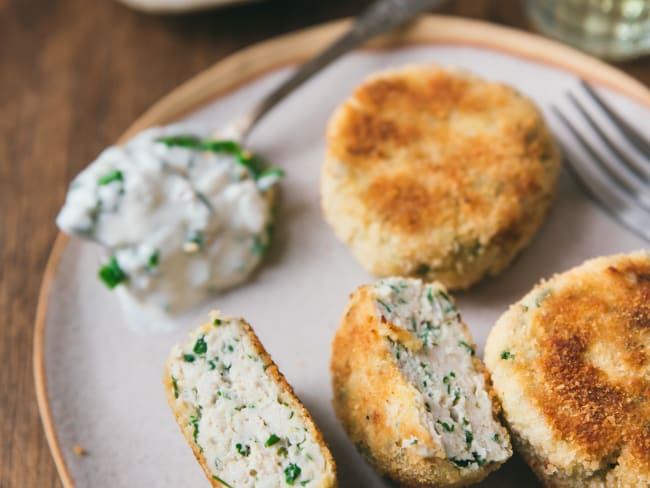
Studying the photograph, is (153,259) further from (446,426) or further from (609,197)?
(609,197)

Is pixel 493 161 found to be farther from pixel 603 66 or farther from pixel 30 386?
pixel 30 386

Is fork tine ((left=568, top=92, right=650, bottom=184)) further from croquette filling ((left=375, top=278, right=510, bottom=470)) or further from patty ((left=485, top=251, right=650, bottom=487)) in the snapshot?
croquette filling ((left=375, top=278, right=510, bottom=470))

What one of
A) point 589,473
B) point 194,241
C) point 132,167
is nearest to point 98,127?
point 132,167

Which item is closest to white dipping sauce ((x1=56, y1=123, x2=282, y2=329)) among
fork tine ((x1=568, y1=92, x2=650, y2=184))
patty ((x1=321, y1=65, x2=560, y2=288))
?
patty ((x1=321, y1=65, x2=560, y2=288))

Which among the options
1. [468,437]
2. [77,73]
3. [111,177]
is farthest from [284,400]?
[77,73]

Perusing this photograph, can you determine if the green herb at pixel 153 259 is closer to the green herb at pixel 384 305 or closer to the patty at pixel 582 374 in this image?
the green herb at pixel 384 305

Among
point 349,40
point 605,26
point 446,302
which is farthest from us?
point 605,26

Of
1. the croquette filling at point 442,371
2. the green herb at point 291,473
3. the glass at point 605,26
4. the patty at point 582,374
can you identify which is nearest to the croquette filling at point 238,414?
the green herb at point 291,473
